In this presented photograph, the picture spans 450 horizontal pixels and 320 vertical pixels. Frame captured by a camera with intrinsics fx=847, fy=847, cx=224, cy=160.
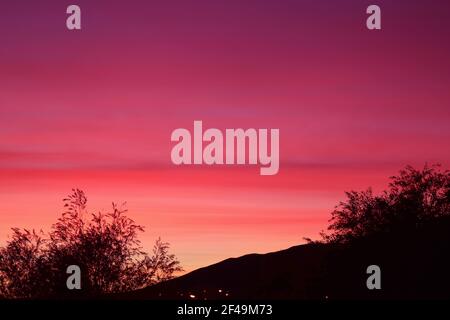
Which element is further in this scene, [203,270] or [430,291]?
[203,270]

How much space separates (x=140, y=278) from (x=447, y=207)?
2223 centimetres

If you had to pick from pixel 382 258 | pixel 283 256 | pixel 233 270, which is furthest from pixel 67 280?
pixel 233 270

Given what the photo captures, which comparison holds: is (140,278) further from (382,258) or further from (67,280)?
(382,258)

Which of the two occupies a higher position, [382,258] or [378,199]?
[378,199]

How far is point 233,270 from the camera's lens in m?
175

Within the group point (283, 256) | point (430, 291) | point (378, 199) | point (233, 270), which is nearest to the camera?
point (430, 291)
